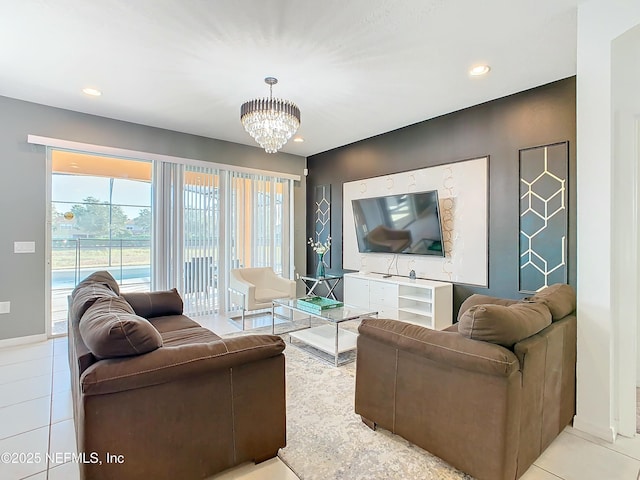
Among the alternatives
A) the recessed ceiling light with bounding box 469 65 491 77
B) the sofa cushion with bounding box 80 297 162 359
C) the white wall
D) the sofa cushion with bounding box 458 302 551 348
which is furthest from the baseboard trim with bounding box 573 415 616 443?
the recessed ceiling light with bounding box 469 65 491 77

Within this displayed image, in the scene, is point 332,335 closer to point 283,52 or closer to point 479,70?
point 283,52

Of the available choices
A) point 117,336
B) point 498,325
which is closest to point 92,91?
point 117,336

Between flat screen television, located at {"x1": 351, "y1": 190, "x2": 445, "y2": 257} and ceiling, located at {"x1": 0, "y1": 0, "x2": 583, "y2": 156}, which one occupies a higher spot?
ceiling, located at {"x1": 0, "y1": 0, "x2": 583, "y2": 156}

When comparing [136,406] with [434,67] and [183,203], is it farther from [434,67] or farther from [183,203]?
[183,203]

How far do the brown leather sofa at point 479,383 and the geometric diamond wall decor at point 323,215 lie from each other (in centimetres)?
400

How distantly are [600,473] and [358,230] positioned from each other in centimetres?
392

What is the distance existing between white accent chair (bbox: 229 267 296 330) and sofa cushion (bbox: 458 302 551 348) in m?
3.03

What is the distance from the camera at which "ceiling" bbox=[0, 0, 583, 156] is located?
2.21 metres

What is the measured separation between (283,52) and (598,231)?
8.77 ft

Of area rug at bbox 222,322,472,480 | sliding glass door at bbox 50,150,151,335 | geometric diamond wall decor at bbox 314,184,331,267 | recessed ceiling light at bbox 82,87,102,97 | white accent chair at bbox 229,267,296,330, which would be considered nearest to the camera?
area rug at bbox 222,322,472,480

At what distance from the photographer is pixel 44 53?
2.75 metres

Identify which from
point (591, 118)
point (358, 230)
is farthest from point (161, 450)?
point (358, 230)

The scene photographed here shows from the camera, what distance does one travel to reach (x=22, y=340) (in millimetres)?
3779

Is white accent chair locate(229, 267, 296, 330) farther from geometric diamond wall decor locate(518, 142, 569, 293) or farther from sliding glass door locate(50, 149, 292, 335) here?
geometric diamond wall decor locate(518, 142, 569, 293)
